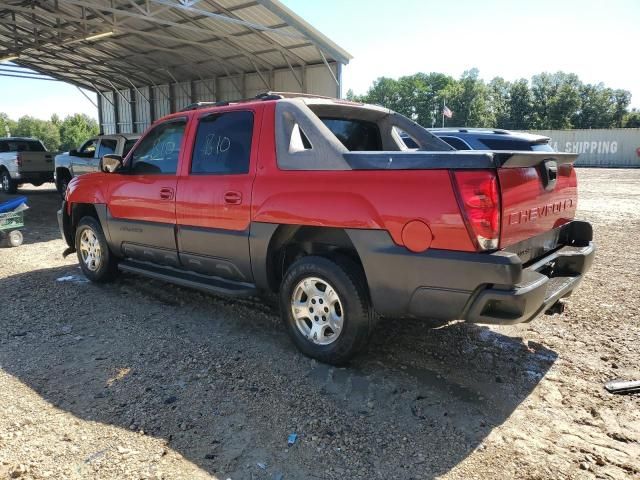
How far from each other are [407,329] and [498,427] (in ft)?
5.02

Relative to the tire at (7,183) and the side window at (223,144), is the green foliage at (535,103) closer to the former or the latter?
the tire at (7,183)

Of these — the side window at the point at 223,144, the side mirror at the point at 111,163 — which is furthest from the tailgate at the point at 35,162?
the side window at the point at 223,144

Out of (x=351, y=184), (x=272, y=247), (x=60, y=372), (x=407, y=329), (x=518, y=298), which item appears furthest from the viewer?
(x=407, y=329)

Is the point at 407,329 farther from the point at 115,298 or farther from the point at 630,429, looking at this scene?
the point at 115,298

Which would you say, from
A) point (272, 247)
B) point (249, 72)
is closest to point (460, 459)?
point (272, 247)

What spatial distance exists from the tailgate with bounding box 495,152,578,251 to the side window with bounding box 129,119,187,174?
122 inches

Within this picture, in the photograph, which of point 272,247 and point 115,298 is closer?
point 272,247

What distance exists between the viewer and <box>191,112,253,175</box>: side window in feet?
13.5

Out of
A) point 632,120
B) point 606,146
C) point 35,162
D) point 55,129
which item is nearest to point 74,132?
point 55,129

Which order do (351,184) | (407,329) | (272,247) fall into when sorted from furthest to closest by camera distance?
(407,329), (272,247), (351,184)

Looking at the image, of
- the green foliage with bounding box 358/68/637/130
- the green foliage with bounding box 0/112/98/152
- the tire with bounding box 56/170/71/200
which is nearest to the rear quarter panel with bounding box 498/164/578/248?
the tire with bounding box 56/170/71/200

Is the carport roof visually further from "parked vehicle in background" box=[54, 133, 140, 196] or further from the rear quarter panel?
the rear quarter panel

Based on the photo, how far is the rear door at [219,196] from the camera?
4.05m

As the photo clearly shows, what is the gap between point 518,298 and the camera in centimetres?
282
